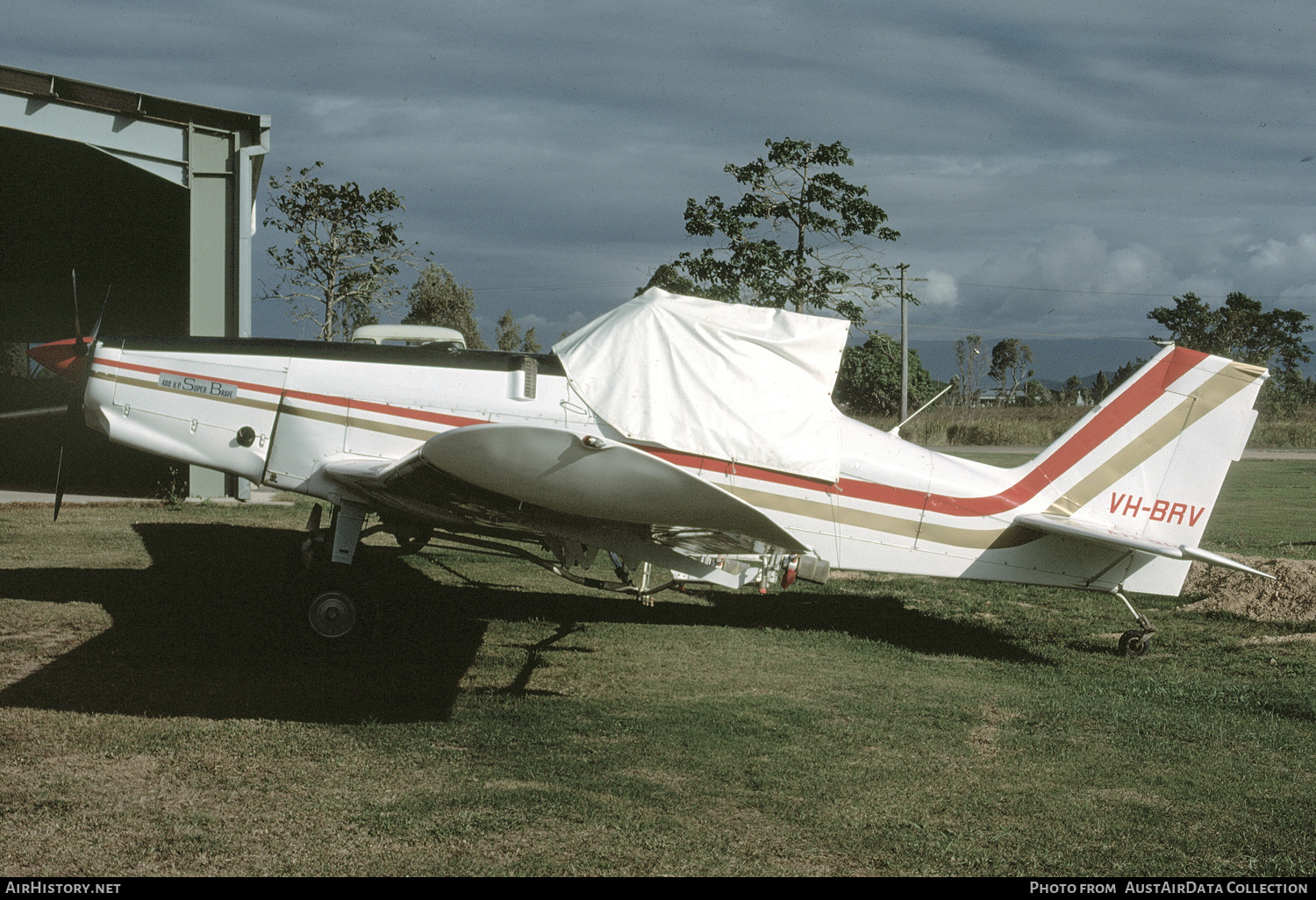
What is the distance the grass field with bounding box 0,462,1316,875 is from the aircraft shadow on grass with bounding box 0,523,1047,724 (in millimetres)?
37

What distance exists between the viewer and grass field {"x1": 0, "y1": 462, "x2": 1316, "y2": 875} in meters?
3.94

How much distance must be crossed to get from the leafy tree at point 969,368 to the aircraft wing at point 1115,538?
138 feet

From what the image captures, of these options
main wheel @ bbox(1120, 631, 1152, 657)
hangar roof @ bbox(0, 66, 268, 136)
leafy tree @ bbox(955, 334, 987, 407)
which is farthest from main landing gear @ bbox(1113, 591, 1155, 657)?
leafy tree @ bbox(955, 334, 987, 407)

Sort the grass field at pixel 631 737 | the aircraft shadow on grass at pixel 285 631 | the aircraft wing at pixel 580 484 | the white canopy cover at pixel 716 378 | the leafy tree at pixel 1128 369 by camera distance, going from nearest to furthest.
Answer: the grass field at pixel 631 737
the aircraft wing at pixel 580 484
the aircraft shadow on grass at pixel 285 631
the white canopy cover at pixel 716 378
the leafy tree at pixel 1128 369

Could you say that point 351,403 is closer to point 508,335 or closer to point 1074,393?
point 508,335

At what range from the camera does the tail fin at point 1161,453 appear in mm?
7695

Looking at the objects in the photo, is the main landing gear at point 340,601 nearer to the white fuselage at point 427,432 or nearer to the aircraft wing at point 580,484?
the white fuselage at point 427,432

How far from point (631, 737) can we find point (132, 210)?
14064 millimetres

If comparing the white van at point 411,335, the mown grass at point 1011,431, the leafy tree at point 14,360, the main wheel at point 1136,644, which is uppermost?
the white van at point 411,335

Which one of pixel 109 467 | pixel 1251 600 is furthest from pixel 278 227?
pixel 1251 600

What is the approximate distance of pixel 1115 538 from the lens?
Answer: 7391mm

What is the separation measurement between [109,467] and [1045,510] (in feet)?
53.0

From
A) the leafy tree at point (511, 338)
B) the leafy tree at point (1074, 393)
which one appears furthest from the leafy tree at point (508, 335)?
the leafy tree at point (1074, 393)

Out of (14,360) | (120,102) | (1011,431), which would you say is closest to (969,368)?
(1011,431)
